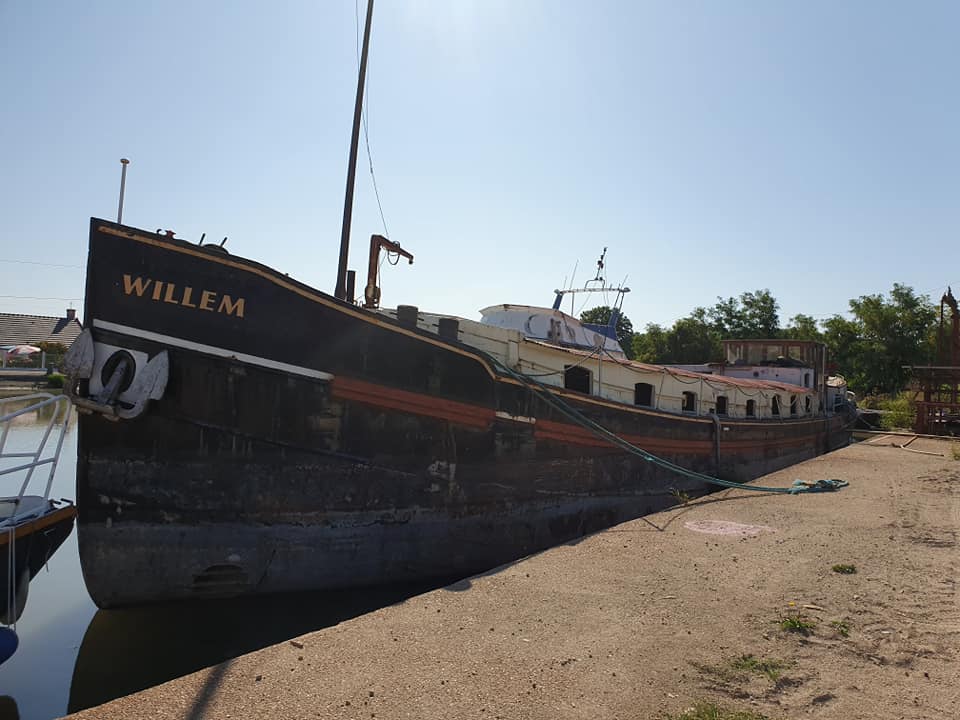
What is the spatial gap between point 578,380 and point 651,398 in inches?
97.1

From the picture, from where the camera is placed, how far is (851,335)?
51469mm

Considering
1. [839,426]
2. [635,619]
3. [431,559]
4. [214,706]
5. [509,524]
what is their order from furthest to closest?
[839,426]
[509,524]
[431,559]
[635,619]
[214,706]

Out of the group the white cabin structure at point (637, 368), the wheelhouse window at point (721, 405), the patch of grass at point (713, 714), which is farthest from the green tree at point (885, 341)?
the patch of grass at point (713, 714)

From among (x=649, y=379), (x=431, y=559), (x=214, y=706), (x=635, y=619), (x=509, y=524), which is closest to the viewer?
(x=214, y=706)

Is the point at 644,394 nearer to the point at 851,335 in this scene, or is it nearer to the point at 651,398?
the point at 651,398

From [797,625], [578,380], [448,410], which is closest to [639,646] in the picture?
[797,625]

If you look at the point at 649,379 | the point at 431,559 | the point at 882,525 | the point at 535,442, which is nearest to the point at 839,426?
the point at 649,379

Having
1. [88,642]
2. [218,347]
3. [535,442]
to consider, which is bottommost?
[88,642]

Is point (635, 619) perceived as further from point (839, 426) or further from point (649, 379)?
point (839, 426)

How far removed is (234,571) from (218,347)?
2.64 m

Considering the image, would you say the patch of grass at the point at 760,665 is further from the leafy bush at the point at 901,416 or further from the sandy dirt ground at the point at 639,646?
the leafy bush at the point at 901,416

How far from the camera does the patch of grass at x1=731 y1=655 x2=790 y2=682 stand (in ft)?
13.5

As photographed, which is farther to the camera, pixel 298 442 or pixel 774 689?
pixel 298 442

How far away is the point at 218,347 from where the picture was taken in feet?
23.0
